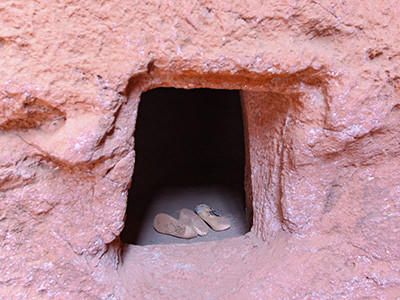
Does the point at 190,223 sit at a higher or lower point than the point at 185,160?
lower

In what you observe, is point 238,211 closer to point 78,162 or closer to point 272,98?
point 272,98

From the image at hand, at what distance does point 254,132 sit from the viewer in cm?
142

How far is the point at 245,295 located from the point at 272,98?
0.76m

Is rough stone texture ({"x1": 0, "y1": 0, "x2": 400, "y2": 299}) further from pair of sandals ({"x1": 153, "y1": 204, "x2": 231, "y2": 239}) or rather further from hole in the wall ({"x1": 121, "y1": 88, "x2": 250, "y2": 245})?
hole in the wall ({"x1": 121, "y1": 88, "x2": 250, "y2": 245})

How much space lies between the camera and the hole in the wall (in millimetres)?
2037

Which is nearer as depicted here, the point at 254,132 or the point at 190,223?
the point at 254,132

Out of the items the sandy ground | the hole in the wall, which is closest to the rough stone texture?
the sandy ground

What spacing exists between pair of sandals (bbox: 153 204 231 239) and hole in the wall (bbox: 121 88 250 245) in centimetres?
4

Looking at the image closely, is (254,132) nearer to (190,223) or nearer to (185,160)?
(190,223)

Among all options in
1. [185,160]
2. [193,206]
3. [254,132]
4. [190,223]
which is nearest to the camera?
[254,132]

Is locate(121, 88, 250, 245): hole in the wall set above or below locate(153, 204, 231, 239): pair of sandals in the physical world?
above

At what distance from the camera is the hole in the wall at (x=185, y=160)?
2037mm

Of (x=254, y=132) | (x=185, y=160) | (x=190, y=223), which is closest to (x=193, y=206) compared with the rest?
(x=190, y=223)

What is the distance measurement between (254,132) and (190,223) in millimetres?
785
